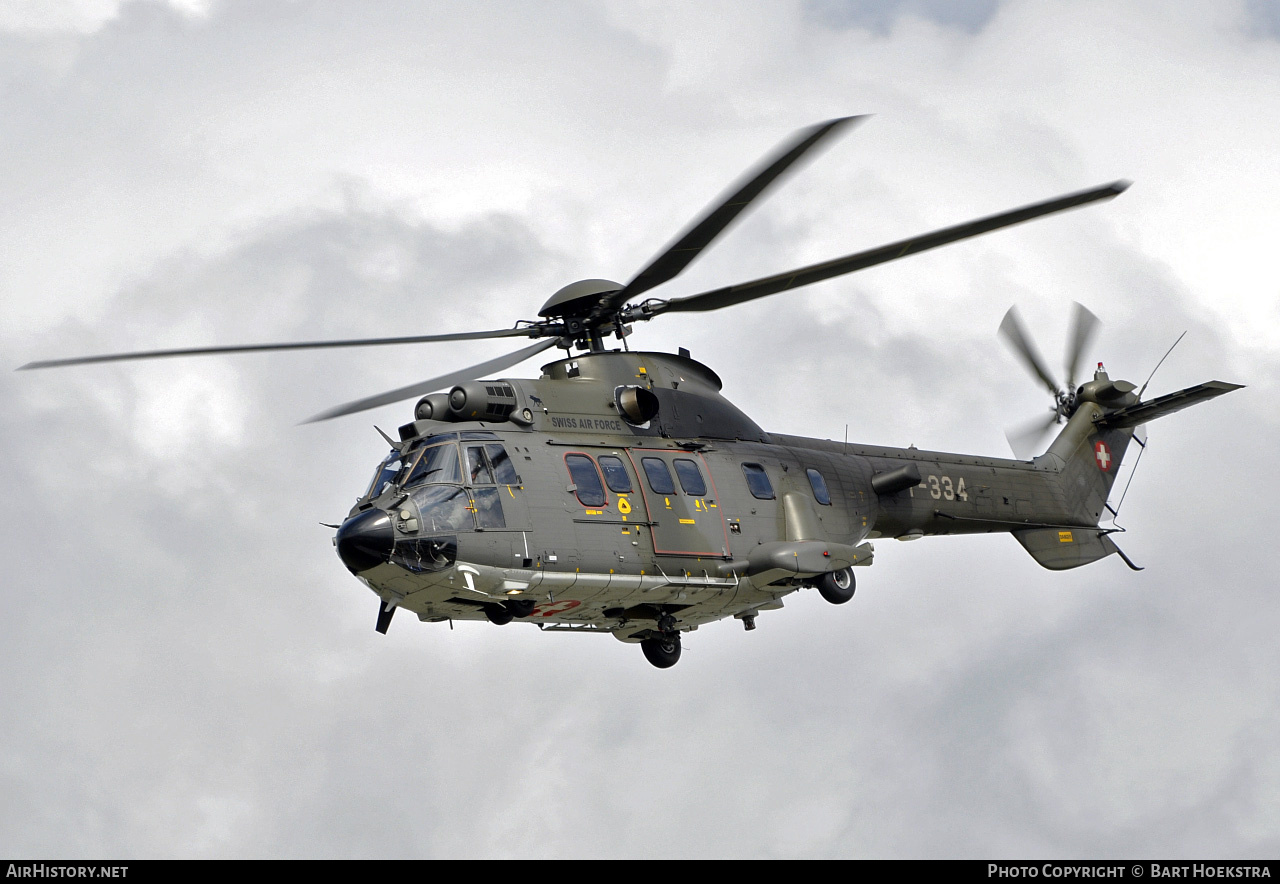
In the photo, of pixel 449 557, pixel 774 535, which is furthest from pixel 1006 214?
pixel 449 557

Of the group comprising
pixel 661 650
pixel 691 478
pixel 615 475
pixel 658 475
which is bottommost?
pixel 661 650

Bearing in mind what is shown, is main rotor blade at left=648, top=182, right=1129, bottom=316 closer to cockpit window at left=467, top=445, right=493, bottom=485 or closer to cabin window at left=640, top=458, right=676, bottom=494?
cabin window at left=640, top=458, right=676, bottom=494

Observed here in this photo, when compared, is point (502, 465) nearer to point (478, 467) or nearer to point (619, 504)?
point (478, 467)

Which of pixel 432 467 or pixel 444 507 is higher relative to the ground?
pixel 432 467

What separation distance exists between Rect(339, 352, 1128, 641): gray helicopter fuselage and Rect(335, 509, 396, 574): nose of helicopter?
5 cm

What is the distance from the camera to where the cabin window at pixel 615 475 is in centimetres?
2400

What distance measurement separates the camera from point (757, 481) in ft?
84.8

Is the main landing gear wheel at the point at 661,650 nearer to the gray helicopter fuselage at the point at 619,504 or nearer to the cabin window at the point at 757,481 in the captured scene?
the gray helicopter fuselage at the point at 619,504

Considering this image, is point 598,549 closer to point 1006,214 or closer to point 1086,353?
point 1006,214

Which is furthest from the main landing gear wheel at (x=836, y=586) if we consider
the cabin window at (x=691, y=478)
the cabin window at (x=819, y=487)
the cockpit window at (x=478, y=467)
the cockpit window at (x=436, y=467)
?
the cockpit window at (x=436, y=467)

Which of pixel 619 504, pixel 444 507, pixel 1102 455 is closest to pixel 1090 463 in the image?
pixel 1102 455

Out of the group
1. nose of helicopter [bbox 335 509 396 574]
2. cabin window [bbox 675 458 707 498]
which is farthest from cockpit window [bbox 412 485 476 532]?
cabin window [bbox 675 458 707 498]

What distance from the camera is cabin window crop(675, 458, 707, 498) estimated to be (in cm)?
2478

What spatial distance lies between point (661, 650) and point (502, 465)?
5082 mm
